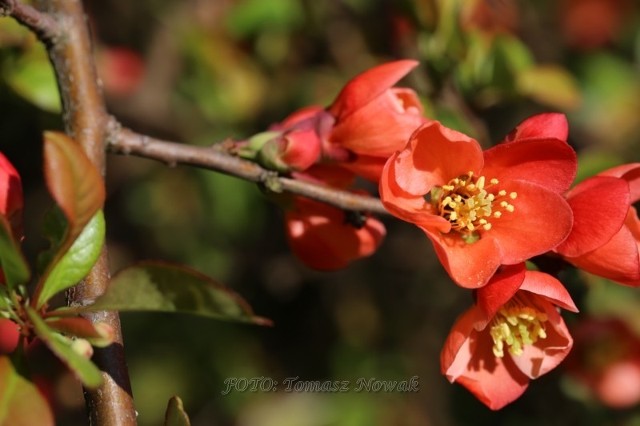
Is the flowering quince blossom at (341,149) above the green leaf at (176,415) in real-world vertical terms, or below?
above

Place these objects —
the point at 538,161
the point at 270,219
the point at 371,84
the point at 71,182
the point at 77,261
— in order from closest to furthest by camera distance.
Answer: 1. the point at 71,182
2. the point at 77,261
3. the point at 538,161
4. the point at 371,84
5. the point at 270,219

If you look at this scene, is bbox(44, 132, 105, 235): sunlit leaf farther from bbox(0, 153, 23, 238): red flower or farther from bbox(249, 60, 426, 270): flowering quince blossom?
bbox(249, 60, 426, 270): flowering quince blossom

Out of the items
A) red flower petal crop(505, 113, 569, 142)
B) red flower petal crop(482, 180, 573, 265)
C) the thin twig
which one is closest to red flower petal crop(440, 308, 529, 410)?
red flower petal crop(482, 180, 573, 265)

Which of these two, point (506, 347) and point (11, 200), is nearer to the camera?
point (11, 200)

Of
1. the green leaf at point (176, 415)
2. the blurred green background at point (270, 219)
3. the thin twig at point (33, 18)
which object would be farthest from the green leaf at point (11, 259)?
the blurred green background at point (270, 219)

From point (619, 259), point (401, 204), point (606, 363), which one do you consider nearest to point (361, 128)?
point (401, 204)

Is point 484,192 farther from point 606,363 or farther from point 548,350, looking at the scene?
point 606,363

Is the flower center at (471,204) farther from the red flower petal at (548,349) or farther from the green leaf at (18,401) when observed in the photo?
the green leaf at (18,401)
